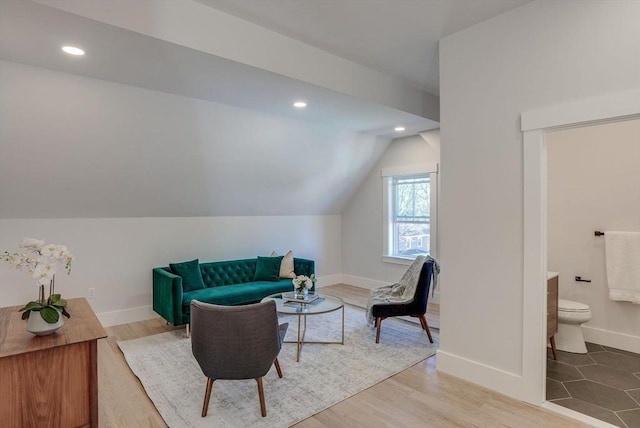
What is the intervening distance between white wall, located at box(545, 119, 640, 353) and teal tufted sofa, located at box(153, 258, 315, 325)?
3.30m

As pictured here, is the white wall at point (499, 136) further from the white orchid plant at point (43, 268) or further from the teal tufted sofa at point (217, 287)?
the white orchid plant at point (43, 268)

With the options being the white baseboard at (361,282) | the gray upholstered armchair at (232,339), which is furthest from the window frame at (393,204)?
the gray upholstered armchair at (232,339)

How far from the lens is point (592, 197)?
3777 millimetres

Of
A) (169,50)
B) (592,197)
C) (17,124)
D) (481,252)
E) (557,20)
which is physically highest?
(557,20)

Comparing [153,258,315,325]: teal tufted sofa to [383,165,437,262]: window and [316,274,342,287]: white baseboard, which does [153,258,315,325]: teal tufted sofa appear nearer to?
[316,274,342,287]: white baseboard

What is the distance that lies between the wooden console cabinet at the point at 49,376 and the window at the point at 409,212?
183 inches

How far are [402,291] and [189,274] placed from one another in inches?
106

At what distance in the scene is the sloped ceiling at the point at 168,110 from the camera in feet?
8.10

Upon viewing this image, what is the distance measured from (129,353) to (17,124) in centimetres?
236

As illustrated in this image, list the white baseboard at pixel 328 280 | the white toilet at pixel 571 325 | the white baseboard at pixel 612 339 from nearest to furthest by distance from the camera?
the white toilet at pixel 571 325 → the white baseboard at pixel 612 339 → the white baseboard at pixel 328 280

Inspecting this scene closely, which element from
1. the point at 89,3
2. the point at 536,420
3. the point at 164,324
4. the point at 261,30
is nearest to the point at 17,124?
the point at 89,3

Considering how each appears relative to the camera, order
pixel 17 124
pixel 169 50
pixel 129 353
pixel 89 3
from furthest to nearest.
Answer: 1. pixel 129 353
2. pixel 17 124
3. pixel 169 50
4. pixel 89 3

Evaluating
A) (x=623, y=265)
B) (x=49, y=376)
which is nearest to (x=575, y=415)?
(x=623, y=265)

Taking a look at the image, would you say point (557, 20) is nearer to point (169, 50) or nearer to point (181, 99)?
point (169, 50)
